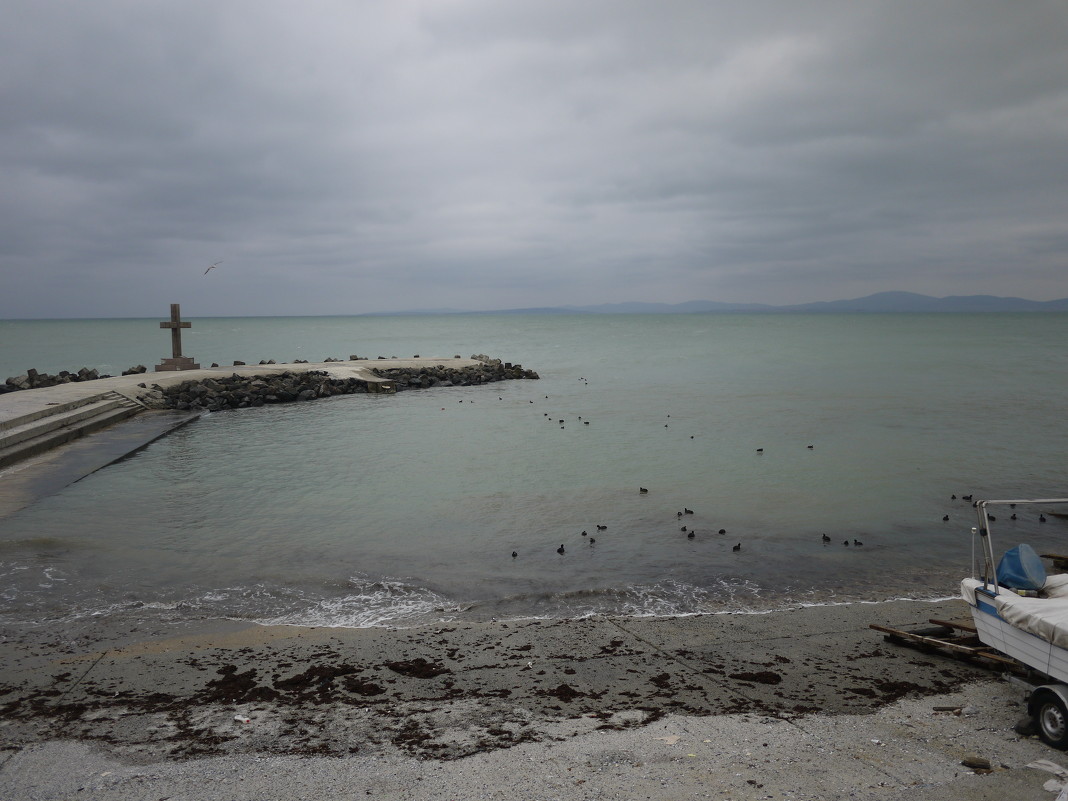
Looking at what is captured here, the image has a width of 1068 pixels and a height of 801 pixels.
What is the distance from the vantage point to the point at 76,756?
16.5 feet

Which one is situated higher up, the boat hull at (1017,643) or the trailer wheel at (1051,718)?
the boat hull at (1017,643)

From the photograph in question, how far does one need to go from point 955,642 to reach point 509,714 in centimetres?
447

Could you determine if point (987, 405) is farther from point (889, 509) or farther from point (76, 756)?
point (76, 756)

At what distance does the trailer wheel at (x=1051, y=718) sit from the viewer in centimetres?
491

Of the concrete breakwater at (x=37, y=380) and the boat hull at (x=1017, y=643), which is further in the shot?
the concrete breakwater at (x=37, y=380)

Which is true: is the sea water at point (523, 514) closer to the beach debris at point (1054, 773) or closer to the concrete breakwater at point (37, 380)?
the beach debris at point (1054, 773)

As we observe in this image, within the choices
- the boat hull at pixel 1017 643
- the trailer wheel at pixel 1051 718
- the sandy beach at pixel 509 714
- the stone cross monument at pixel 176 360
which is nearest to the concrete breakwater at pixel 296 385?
the stone cross monument at pixel 176 360

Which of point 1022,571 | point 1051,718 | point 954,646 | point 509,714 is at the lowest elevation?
point 509,714

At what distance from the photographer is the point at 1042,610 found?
525cm

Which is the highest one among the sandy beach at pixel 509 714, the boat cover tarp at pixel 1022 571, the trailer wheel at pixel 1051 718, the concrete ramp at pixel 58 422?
the concrete ramp at pixel 58 422

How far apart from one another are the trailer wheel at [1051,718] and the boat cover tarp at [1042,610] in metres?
0.41

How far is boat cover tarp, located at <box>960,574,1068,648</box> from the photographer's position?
5027 mm

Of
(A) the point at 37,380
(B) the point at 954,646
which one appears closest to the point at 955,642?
(B) the point at 954,646

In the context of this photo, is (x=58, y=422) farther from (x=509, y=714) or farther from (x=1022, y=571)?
(x=1022, y=571)
